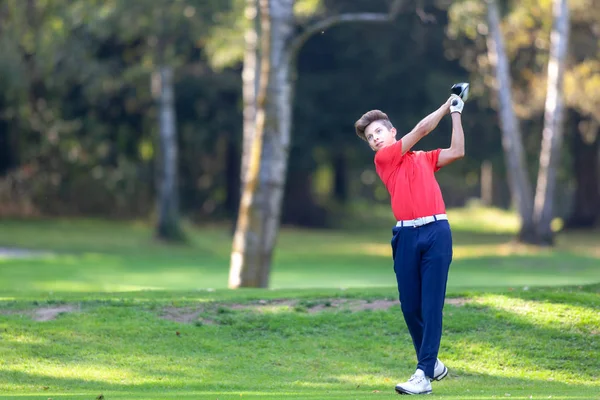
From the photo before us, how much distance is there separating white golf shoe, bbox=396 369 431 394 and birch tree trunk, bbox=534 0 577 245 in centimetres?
2470

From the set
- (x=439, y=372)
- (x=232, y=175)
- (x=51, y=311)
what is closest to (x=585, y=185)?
(x=232, y=175)

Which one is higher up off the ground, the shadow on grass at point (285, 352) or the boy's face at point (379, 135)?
the boy's face at point (379, 135)

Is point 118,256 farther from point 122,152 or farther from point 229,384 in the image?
point 229,384

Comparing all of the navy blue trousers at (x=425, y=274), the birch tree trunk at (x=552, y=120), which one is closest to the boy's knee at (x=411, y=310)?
the navy blue trousers at (x=425, y=274)

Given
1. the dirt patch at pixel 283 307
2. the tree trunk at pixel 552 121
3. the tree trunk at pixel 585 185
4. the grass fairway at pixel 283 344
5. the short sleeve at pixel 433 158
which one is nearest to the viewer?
the short sleeve at pixel 433 158

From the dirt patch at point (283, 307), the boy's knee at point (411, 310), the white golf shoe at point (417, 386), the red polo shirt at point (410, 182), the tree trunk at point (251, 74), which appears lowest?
the white golf shoe at point (417, 386)

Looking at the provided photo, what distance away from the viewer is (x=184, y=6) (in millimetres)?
33469

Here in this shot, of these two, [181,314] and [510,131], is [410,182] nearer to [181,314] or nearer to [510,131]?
[181,314]

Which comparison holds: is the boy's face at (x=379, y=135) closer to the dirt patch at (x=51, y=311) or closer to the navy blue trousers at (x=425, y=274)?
the navy blue trousers at (x=425, y=274)

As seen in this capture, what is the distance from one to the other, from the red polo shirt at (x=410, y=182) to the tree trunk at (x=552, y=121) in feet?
80.3

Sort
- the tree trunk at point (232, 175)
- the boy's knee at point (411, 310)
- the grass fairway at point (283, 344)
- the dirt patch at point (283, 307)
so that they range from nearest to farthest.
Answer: the boy's knee at point (411, 310), the grass fairway at point (283, 344), the dirt patch at point (283, 307), the tree trunk at point (232, 175)

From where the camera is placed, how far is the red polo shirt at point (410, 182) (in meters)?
8.70

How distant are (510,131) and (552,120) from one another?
123cm

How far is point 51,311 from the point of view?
39.0ft
